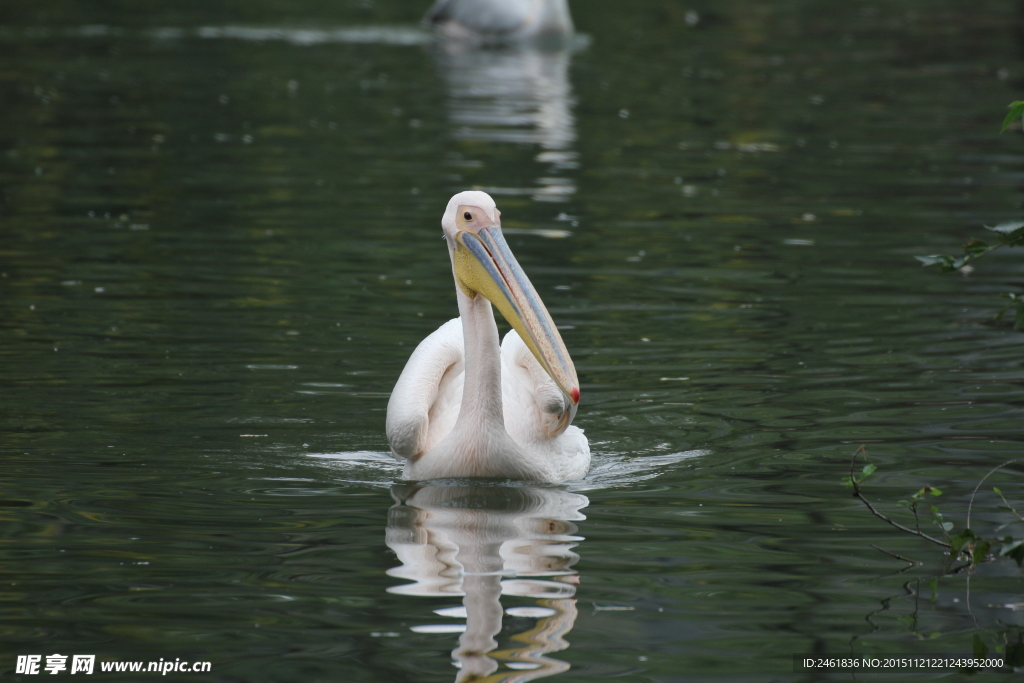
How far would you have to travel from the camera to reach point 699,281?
31.3ft

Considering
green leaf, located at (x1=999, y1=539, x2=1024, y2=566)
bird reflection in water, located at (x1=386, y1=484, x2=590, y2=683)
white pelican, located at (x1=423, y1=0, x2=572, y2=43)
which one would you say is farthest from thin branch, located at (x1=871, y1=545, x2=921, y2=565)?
white pelican, located at (x1=423, y1=0, x2=572, y2=43)

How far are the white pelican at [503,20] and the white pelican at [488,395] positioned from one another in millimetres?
17164

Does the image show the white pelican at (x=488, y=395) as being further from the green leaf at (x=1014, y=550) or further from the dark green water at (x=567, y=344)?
the green leaf at (x=1014, y=550)

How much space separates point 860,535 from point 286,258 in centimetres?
559

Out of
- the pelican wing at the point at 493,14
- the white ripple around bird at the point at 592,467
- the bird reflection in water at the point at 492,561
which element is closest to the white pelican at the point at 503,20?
the pelican wing at the point at 493,14

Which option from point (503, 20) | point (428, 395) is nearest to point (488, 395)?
point (428, 395)

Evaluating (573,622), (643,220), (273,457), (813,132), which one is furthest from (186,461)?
(813,132)

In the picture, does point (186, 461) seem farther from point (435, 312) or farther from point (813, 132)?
point (813, 132)

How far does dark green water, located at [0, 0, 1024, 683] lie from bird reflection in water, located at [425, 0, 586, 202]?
134mm

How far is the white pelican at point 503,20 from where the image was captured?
74.7ft

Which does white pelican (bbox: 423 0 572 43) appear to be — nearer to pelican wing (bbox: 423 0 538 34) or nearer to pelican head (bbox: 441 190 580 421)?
pelican wing (bbox: 423 0 538 34)

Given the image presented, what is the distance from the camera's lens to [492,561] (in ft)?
16.4

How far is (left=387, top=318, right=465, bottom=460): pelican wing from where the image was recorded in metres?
5.89

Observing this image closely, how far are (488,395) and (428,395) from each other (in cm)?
37
